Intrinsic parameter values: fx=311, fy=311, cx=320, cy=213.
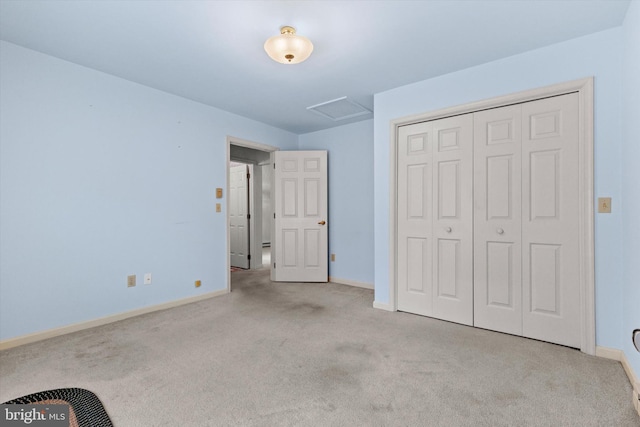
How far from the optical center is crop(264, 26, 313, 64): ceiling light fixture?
2213 mm

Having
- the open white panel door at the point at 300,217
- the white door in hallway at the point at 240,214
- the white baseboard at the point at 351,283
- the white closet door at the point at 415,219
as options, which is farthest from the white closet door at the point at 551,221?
the white door in hallway at the point at 240,214

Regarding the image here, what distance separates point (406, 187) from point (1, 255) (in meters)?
3.59

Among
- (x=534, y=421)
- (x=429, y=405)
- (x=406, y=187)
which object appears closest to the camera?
(x=534, y=421)

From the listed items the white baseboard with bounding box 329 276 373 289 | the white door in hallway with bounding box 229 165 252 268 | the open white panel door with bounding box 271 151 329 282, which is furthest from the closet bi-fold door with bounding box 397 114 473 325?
the white door in hallway with bounding box 229 165 252 268

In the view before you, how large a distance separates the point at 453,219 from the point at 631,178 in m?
1.29

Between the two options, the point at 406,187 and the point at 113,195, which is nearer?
the point at 113,195

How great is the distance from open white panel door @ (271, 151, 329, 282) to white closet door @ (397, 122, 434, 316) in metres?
1.69

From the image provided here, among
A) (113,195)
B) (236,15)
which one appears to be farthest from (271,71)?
(113,195)

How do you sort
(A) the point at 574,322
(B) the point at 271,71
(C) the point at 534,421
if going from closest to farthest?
(C) the point at 534,421
(A) the point at 574,322
(B) the point at 271,71

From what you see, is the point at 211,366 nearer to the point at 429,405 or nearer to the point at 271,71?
the point at 429,405

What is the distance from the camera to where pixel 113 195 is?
309 cm

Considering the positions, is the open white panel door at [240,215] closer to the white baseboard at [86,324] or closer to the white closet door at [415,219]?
the white baseboard at [86,324]

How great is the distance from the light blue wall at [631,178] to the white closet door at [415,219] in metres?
1.41

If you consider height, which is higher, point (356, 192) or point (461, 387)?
point (356, 192)
